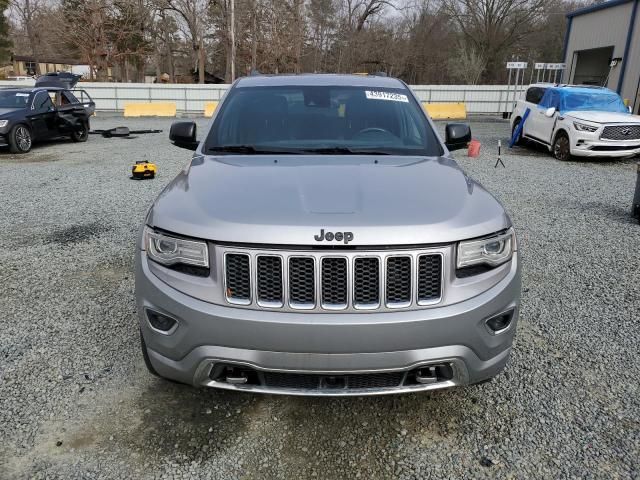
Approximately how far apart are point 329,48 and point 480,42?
14.2 m

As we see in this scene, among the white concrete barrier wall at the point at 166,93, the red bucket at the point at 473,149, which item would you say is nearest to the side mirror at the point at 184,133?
the red bucket at the point at 473,149

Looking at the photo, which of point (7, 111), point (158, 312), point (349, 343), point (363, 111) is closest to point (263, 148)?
point (363, 111)

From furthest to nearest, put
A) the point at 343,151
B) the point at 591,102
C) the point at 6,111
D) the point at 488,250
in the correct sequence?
the point at 591,102, the point at 6,111, the point at 343,151, the point at 488,250

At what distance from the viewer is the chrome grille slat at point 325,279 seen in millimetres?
2176

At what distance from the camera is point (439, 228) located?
7.37 ft

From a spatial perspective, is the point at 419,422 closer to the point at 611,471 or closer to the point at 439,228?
the point at 611,471

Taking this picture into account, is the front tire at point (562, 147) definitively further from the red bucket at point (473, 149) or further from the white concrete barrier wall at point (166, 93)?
the white concrete barrier wall at point (166, 93)

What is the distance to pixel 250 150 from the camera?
3342mm

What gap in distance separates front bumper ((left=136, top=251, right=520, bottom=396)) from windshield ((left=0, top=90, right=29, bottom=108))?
42.9ft

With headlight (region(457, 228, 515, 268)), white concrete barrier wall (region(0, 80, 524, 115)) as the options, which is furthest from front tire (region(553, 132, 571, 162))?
white concrete barrier wall (region(0, 80, 524, 115))

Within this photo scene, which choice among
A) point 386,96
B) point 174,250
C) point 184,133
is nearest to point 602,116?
point 386,96

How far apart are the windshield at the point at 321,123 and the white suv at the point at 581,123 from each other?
→ 955cm

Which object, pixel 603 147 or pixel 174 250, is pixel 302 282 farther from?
pixel 603 147

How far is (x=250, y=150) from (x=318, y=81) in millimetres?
1074
